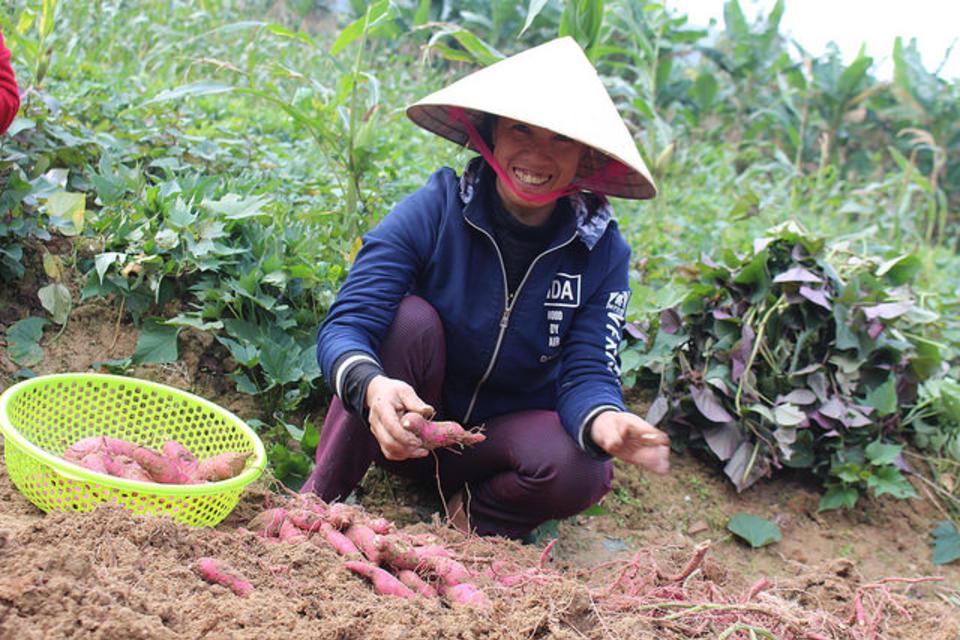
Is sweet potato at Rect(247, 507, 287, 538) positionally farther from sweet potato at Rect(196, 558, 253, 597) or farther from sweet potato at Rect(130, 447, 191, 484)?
sweet potato at Rect(196, 558, 253, 597)

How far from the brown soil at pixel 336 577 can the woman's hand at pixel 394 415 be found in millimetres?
230

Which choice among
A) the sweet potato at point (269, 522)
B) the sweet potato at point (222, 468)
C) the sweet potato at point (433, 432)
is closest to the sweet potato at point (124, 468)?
the sweet potato at point (222, 468)

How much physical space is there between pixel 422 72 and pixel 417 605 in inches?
176

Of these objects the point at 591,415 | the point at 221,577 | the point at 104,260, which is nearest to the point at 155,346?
the point at 104,260

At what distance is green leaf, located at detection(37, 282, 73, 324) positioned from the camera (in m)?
2.48

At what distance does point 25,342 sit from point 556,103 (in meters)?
1.55

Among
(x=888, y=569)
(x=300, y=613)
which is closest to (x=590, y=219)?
(x=300, y=613)

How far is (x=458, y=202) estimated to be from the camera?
2.12 meters

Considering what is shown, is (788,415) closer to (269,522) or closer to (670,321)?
(670,321)

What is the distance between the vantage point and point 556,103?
1953mm

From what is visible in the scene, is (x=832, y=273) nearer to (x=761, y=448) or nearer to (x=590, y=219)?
(x=761, y=448)

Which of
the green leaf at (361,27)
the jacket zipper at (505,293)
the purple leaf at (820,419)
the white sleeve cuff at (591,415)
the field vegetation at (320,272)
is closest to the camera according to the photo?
the white sleeve cuff at (591,415)

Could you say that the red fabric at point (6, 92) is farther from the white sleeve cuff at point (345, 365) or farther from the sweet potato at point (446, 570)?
the sweet potato at point (446, 570)

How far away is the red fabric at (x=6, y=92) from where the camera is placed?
213cm
